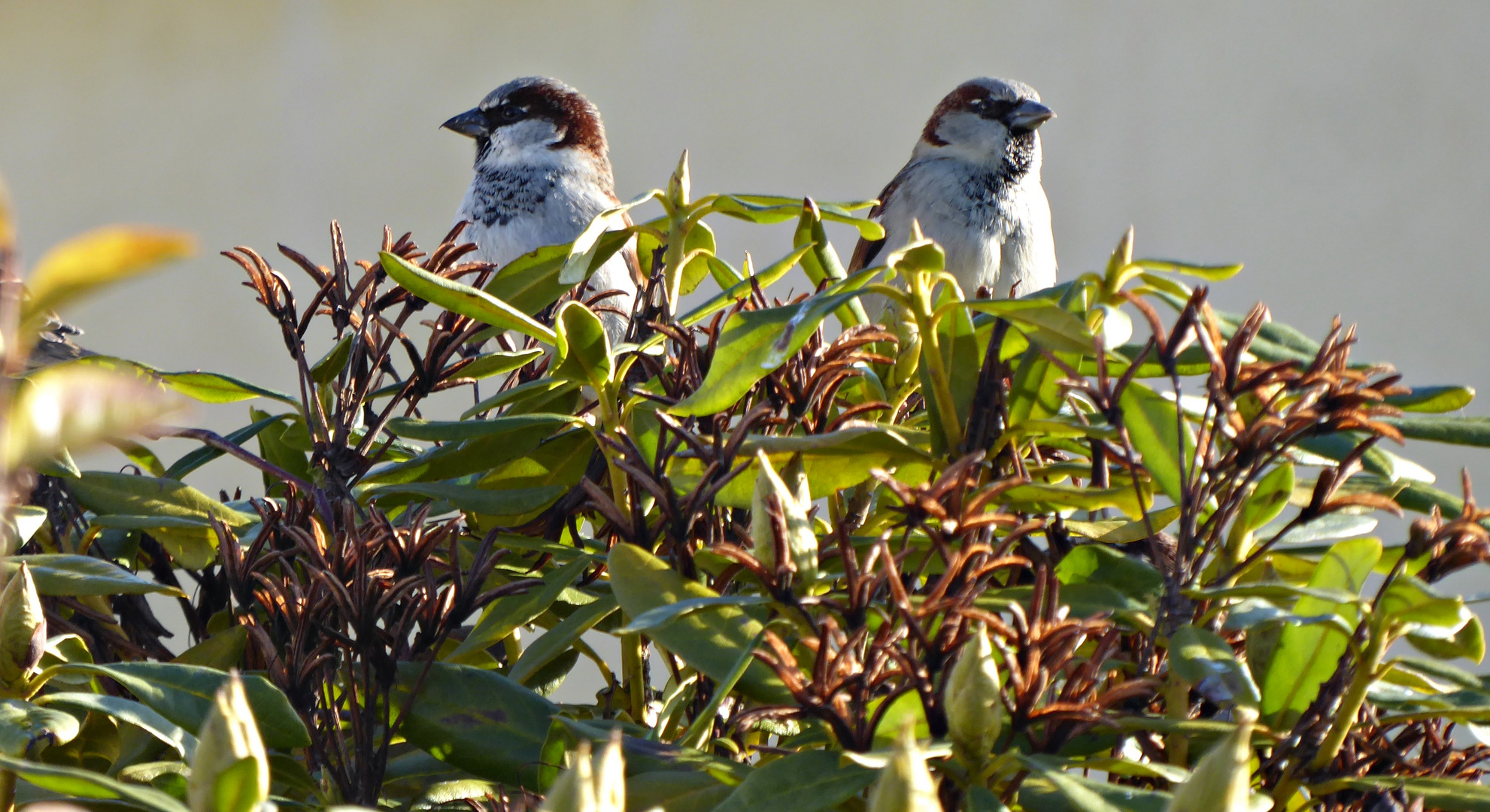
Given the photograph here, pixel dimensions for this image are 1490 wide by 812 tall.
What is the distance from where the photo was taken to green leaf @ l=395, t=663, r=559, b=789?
1.58 feet

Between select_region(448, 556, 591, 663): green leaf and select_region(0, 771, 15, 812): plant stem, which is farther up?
select_region(448, 556, 591, 663): green leaf

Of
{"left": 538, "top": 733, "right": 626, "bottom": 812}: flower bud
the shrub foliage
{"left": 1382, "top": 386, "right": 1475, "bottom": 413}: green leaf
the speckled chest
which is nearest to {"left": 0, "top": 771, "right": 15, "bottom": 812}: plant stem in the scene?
the shrub foliage

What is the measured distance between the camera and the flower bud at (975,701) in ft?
1.18

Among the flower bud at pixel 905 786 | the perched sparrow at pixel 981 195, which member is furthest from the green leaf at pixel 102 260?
the perched sparrow at pixel 981 195

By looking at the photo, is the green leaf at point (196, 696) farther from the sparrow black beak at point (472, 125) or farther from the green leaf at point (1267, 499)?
the sparrow black beak at point (472, 125)

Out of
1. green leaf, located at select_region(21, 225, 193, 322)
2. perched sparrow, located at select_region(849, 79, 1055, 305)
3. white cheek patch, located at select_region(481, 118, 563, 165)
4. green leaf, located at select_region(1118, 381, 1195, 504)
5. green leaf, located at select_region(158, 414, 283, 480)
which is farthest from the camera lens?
white cheek patch, located at select_region(481, 118, 563, 165)

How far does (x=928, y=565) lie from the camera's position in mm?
502

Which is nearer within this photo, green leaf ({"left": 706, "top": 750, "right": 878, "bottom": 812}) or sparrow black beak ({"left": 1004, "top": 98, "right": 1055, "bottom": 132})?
green leaf ({"left": 706, "top": 750, "right": 878, "bottom": 812})

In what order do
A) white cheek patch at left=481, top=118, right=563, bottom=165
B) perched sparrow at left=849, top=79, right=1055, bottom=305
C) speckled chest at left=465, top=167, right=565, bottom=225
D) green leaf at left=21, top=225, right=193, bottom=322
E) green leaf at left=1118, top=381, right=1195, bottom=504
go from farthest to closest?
1. white cheek patch at left=481, top=118, right=563, bottom=165
2. speckled chest at left=465, top=167, right=565, bottom=225
3. perched sparrow at left=849, top=79, right=1055, bottom=305
4. green leaf at left=1118, top=381, right=1195, bottom=504
5. green leaf at left=21, top=225, right=193, bottom=322

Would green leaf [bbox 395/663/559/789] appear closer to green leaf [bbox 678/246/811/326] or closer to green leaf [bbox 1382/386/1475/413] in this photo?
green leaf [bbox 678/246/811/326]

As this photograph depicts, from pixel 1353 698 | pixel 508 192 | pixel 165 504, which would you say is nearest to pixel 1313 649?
pixel 1353 698

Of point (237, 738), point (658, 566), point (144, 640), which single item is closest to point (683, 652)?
point (658, 566)

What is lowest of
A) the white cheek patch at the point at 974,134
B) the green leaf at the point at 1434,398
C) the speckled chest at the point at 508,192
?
the green leaf at the point at 1434,398

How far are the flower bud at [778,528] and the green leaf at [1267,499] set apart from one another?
16 cm
